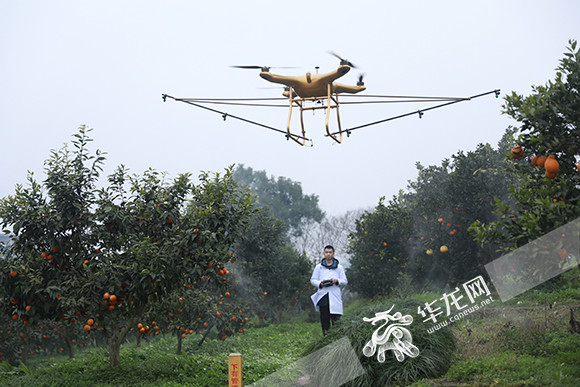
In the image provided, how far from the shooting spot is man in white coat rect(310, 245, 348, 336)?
7.20 metres

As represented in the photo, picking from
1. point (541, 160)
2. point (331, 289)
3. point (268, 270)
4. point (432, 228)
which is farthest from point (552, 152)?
point (268, 270)

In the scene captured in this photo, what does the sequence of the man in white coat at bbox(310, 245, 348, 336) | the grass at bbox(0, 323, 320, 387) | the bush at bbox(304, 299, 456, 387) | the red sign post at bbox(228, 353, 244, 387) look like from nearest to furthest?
the red sign post at bbox(228, 353, 244, 387)
the bush at bbox(304, 299, 456, 387)
the grass at bbox(0, 323, 320, 387)
the man in white coat at bbox(310, 245, 348, 336)

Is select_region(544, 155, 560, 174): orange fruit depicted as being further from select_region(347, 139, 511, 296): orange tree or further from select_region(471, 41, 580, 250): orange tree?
select_region(347, 139, 511, 296): orange tree

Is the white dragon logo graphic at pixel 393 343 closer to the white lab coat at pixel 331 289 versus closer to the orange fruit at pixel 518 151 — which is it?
the white lab coat at pixel 331 289

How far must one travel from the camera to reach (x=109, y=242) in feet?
20.9

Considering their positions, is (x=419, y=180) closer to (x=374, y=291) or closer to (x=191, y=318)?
(x=374, y=291)

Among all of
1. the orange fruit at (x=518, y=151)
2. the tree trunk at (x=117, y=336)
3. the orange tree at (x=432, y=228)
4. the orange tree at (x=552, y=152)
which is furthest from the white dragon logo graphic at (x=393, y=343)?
the orange tree at (x=432, y=228)

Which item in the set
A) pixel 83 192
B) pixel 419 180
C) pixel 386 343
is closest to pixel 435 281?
pixel 419 180

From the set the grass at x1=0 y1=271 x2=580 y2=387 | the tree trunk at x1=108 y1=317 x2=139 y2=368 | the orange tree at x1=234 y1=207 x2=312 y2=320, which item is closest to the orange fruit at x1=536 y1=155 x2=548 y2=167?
the grass at x1=0 y1=271 x2=580 y2=387

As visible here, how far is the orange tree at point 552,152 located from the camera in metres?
4.70

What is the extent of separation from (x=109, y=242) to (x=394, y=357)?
3.53 m

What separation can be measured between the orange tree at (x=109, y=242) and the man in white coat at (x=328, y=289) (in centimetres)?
164

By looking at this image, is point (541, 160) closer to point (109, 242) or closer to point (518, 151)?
point (518, 151)

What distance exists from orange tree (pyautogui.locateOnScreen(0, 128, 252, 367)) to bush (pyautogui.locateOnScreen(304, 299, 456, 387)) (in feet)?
5.19
